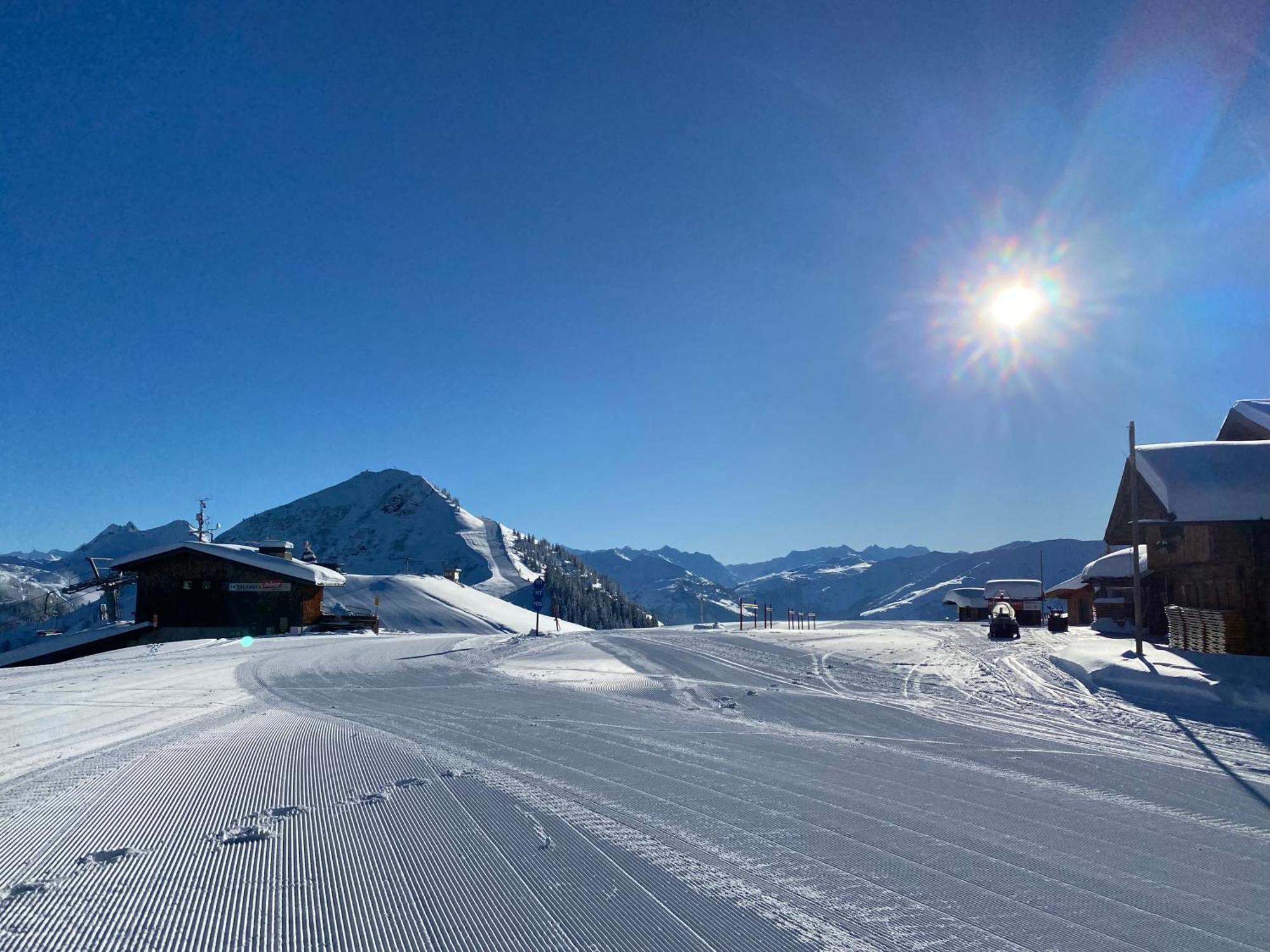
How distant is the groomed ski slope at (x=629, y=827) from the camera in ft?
13.8

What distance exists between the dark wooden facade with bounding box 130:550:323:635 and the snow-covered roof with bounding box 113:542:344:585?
0.27 meters

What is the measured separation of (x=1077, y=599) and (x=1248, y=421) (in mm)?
40477

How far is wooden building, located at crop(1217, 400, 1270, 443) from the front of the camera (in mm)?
25172

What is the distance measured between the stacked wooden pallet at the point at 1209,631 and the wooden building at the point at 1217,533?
0.02 metres

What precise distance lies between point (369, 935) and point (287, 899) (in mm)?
786

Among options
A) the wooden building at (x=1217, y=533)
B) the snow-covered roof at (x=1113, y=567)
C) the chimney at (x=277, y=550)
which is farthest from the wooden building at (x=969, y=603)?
the chimney at (x=277, y=550)

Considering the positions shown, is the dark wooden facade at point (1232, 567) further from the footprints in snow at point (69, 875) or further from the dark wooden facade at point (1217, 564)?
the footprints in snow at point (69, 875)

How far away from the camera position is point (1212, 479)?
20.6 metres

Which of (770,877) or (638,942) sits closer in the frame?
(638,942)

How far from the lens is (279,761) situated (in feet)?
26.9

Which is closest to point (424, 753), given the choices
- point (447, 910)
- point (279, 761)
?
point (279, 761)

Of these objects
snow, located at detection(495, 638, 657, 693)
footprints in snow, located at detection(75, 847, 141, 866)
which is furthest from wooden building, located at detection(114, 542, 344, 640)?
footprints in snow, located at detection(75, 847, 141, 866)

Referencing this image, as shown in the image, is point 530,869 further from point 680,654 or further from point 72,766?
point 680,654

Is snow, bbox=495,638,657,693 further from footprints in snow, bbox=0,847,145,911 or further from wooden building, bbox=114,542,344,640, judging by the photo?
wooden building, bbox=114,542,344,640
